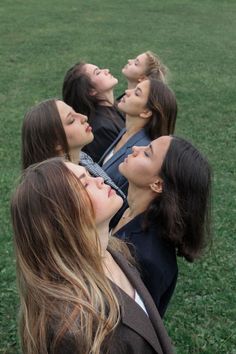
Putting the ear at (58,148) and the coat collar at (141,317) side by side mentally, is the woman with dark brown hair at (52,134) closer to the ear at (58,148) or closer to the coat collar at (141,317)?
the ear at (58,148)

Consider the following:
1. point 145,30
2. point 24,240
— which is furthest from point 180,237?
point 145,30

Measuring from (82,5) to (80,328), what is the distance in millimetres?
19737

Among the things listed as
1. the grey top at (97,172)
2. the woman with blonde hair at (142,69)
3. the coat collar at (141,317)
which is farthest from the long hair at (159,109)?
the coat collar at (141,317)

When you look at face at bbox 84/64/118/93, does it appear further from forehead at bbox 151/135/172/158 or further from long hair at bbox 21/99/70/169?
forehead at bbox 151/135/172/158

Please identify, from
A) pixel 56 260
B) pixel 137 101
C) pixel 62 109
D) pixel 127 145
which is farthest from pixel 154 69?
pixel 56 260

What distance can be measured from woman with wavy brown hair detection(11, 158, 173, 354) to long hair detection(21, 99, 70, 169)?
3.88 feet

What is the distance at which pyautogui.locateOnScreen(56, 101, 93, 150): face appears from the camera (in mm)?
3262

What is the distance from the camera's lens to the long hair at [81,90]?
414 centimetres

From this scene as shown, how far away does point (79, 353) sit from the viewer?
5.71ft

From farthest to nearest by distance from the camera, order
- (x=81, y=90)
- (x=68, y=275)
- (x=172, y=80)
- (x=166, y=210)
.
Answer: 1. (x=172, y=80)
2. (x=81, y=90)
3. (x=166, y=210)
4. (x=68, y=275)

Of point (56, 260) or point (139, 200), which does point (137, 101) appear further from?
point (56, 260)

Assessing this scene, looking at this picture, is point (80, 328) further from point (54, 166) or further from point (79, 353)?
point (54, 166)

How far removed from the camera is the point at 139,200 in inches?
107

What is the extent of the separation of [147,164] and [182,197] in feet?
0.82
